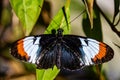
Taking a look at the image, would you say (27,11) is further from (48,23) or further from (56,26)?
(48,23)

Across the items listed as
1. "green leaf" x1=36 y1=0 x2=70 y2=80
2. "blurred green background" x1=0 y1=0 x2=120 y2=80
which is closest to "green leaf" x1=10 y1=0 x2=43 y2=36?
"green leaf" x1=36 y1=0 x2=70 y2=80

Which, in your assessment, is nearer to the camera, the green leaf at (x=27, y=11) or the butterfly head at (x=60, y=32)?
the green leaf at (x=27, y=11)

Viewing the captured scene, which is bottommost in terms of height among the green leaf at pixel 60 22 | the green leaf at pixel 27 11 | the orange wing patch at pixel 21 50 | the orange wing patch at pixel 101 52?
the orange wing patch at pixel 101 52

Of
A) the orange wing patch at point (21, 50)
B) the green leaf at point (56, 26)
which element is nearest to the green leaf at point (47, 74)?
the green leaf at point (56, 26)

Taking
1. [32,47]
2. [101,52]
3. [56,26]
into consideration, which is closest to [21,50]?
[32,47]

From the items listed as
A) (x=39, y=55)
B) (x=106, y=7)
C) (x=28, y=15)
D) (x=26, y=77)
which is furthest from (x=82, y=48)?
(x=106, y=7)

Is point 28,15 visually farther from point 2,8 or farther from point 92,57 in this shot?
point 2,8

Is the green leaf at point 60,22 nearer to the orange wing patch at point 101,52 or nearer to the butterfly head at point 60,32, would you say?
the butterfly head at point 60,32
